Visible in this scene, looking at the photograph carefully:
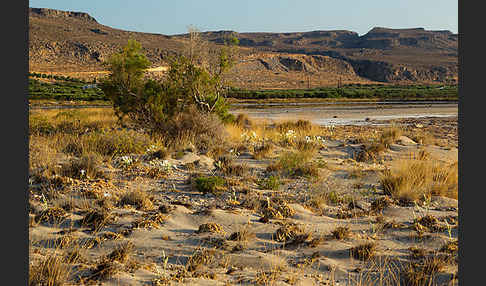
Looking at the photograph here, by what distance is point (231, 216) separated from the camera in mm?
5508

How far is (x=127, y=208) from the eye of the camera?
5691mm

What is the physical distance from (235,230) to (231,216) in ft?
1.49

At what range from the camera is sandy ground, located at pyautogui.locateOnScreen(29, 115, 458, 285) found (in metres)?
3.87

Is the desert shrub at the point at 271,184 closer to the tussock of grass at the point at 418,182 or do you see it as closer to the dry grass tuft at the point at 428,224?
the tussock of grass at the point at 418,182

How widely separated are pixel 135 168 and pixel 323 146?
6183 mm

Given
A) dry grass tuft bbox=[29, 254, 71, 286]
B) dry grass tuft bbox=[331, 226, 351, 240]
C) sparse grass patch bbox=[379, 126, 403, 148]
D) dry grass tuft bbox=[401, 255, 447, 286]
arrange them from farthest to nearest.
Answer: sparse grass patch bbox=[379, 126, 403, 148] < dry grass tuft bbox=[331, 226, 351, 240] < dry grass tuft bbox=[401, 255, 447, 286] < dry grass tuft bbox=[29, 254, 71, 286]

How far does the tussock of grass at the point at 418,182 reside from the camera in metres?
6.68

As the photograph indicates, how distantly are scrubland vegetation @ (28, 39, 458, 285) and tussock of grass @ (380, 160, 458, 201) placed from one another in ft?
0.11

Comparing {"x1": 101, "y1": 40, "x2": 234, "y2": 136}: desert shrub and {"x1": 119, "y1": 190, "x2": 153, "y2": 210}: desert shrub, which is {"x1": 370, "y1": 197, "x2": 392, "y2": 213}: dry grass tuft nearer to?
{"x1": 119, "y1": 190, "x2": 153, "y2": 210}: desert shrub

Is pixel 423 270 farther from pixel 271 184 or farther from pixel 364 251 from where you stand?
pixel 271 184

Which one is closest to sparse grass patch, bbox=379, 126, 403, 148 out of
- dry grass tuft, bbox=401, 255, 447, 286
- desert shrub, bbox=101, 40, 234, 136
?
desert shrub, bbox=101, 40, 234, 136

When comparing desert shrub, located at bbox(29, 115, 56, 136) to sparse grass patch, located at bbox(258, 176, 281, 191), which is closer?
sparse grass patch, located at bbox(258, 176, 281, 191)

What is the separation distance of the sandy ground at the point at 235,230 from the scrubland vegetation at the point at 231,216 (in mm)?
19

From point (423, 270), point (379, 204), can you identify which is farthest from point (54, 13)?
point (423, 270)
